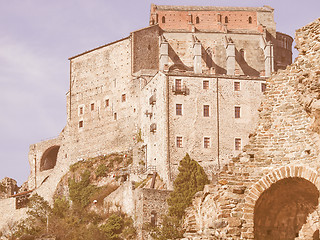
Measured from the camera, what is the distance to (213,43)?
249 ft

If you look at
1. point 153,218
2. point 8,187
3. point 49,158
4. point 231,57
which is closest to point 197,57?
point 231,57

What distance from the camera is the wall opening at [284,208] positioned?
1301 centimetres

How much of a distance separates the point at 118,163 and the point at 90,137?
22.6 ft

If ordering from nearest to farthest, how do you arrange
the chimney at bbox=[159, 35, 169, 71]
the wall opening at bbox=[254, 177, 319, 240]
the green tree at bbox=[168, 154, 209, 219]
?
the wall opening at bbox=[254, 177, 319, 240] < the green tree at bbox=[168, 154, 209, 219] < the chimney at bbox=[159, 35, 169, 71]

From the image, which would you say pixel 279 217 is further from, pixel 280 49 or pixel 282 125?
pixel 280 49

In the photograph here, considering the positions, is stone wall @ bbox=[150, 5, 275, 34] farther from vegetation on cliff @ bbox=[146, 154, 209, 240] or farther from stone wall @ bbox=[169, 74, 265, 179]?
vegetation on cliff @ bbox=[146, 154, 209, 240]

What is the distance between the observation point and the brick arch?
41.4 feet

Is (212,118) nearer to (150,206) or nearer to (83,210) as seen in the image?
(150,206)

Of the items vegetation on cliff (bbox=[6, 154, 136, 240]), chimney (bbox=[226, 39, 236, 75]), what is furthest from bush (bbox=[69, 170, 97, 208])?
chimney (bbox=[226, 39, 236, 75])

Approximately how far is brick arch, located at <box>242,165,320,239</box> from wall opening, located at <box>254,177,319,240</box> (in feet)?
0.27

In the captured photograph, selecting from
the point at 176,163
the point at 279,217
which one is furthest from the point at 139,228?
the point at 279,217

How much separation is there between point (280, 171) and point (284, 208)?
3.02ft

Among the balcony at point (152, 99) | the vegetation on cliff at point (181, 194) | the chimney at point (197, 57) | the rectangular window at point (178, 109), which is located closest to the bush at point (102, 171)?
the balcony at point (152, 99)

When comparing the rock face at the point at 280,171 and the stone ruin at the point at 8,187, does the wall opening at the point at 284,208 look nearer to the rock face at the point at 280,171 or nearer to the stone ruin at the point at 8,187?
the rock face at the point at 280,171
